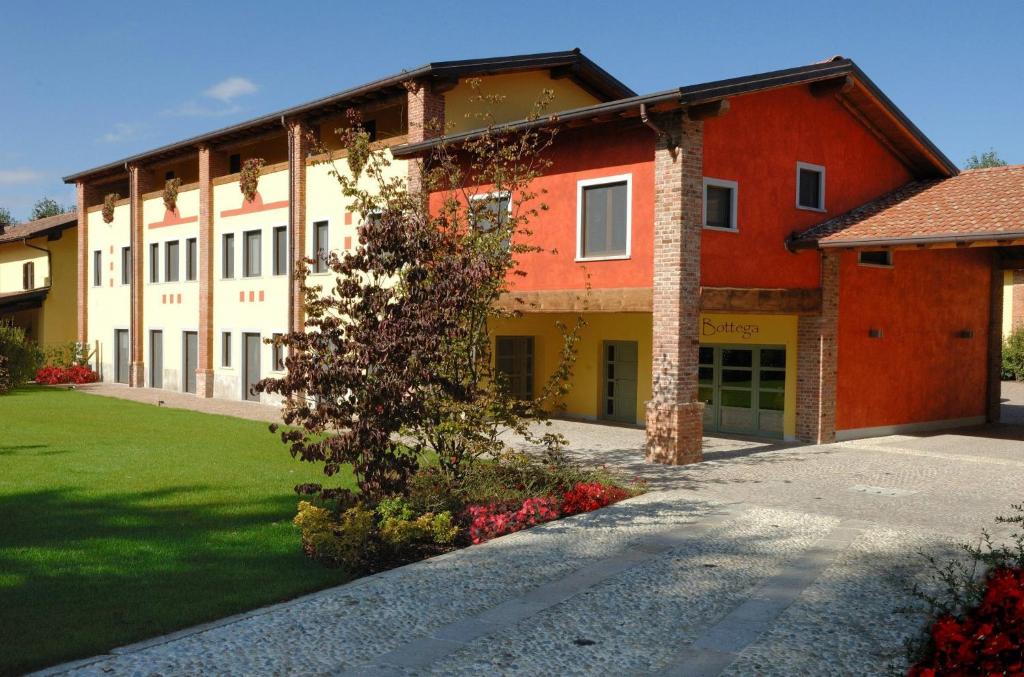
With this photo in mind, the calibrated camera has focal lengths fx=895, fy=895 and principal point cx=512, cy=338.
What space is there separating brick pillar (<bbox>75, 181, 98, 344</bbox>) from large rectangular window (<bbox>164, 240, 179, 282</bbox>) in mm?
6619

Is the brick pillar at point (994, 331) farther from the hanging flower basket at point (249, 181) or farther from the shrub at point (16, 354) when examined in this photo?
the shrub at point (16, 354)

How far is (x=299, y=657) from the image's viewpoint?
5.97 m

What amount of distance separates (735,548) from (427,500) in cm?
329

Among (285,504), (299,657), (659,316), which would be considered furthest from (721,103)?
(299,657)

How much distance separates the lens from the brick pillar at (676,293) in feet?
47.0

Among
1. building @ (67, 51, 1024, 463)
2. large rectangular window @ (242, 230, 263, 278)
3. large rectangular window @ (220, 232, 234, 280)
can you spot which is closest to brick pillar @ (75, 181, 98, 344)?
large rectangular window @ (220, 232, 234, 280)

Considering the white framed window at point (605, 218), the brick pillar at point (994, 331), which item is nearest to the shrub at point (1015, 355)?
the brick pillar at point (994, 331)

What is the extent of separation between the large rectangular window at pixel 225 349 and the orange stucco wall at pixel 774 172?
16691 mm

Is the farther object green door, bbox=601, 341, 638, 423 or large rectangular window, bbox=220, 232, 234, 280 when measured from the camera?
large rectangular window, bbox=220, 232, 234, 280

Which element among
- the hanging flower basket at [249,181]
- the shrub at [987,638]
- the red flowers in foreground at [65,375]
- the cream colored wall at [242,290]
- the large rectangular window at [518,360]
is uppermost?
the hanging flower basket at [249,181]

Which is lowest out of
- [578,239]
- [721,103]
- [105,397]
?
[105,397]

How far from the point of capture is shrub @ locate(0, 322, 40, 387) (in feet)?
91.1

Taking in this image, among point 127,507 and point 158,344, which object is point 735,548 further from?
point 158,344

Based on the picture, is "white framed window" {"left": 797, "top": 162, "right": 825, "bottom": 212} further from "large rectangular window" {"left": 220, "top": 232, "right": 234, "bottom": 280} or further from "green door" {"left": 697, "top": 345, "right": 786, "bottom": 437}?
"large rectangular window" {"left": 220, "top": 232, "right": 234, "bottom": 280}
